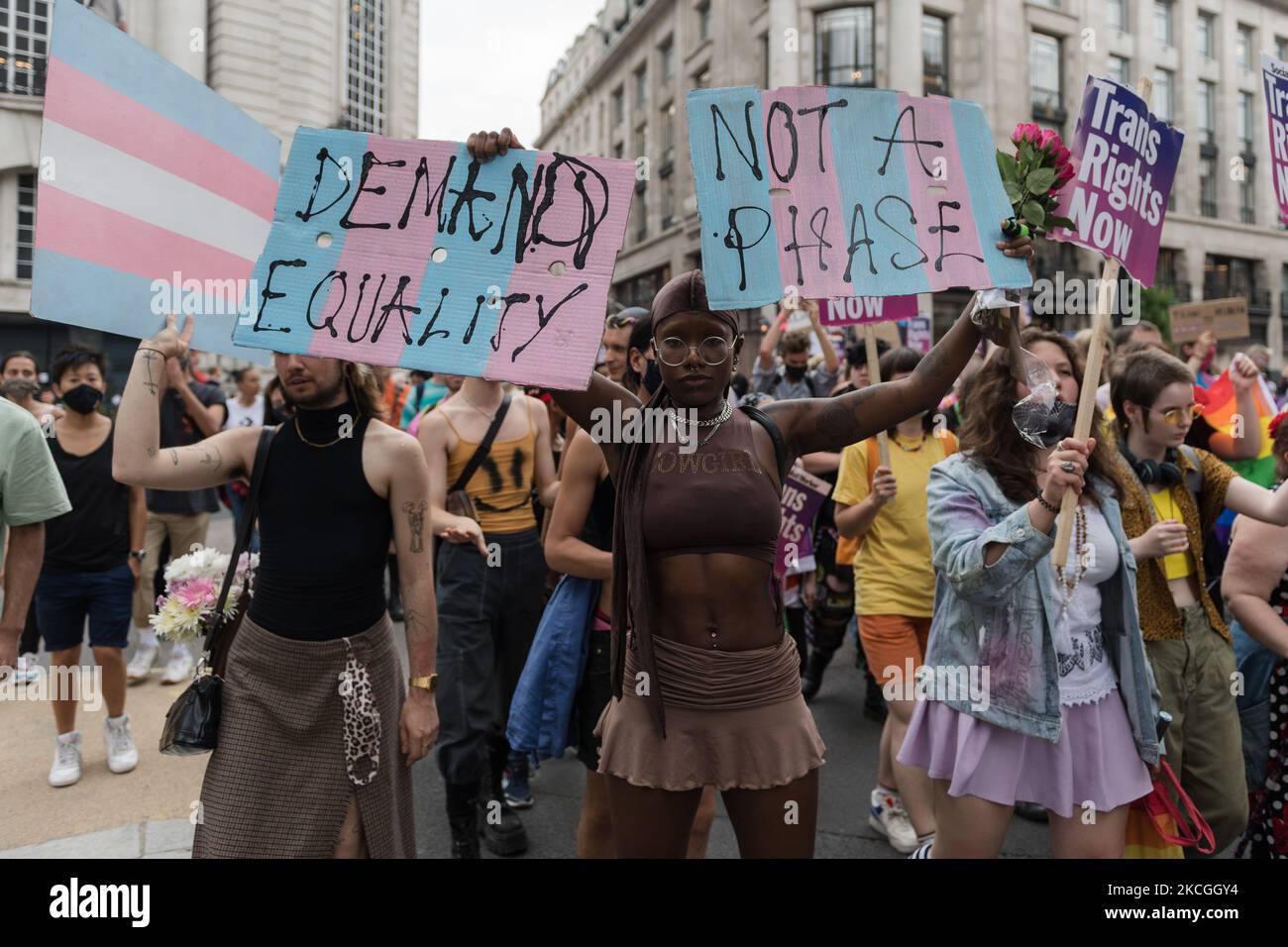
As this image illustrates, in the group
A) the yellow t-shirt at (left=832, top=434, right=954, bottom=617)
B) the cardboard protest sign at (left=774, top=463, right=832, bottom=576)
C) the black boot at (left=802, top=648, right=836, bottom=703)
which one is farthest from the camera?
the black boot at (left=802, top=648, right=836, bottom=703)

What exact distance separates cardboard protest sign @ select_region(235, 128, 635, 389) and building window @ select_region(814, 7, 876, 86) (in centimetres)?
2805

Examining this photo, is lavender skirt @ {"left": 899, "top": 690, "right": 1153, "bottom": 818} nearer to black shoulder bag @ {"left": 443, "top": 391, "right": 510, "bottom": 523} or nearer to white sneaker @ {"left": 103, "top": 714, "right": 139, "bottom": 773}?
black shoulder bag @ {"left": 443, "top": 391, "right": 510, "bottom": 523}

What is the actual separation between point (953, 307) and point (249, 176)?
27.8 meters

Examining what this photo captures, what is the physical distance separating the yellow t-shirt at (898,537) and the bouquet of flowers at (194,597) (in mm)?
2767

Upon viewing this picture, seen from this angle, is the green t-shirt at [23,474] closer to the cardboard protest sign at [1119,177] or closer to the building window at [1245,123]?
the cardboard protest sign at [1119,177]

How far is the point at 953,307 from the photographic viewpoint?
27531 millimetres

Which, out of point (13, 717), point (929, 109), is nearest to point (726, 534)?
point (929, 109)

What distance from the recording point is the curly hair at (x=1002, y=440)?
8.89ft

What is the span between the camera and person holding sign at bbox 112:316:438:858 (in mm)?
2500

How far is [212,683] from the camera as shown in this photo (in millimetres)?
2566

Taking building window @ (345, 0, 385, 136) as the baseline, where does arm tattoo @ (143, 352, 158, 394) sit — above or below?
below

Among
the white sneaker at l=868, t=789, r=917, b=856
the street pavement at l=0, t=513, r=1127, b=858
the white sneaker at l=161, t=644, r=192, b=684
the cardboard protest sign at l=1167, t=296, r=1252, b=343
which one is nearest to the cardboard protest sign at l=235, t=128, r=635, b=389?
the street pavement at l=0, t=513, r=1127, b=858

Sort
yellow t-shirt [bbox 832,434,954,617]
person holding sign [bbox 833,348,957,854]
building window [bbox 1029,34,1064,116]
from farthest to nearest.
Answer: building window [bbox 1029,34,1064,116], yellow t-shirt [bbox 832,434,954,617], person holding sign [bbox 833,348,957,854]
